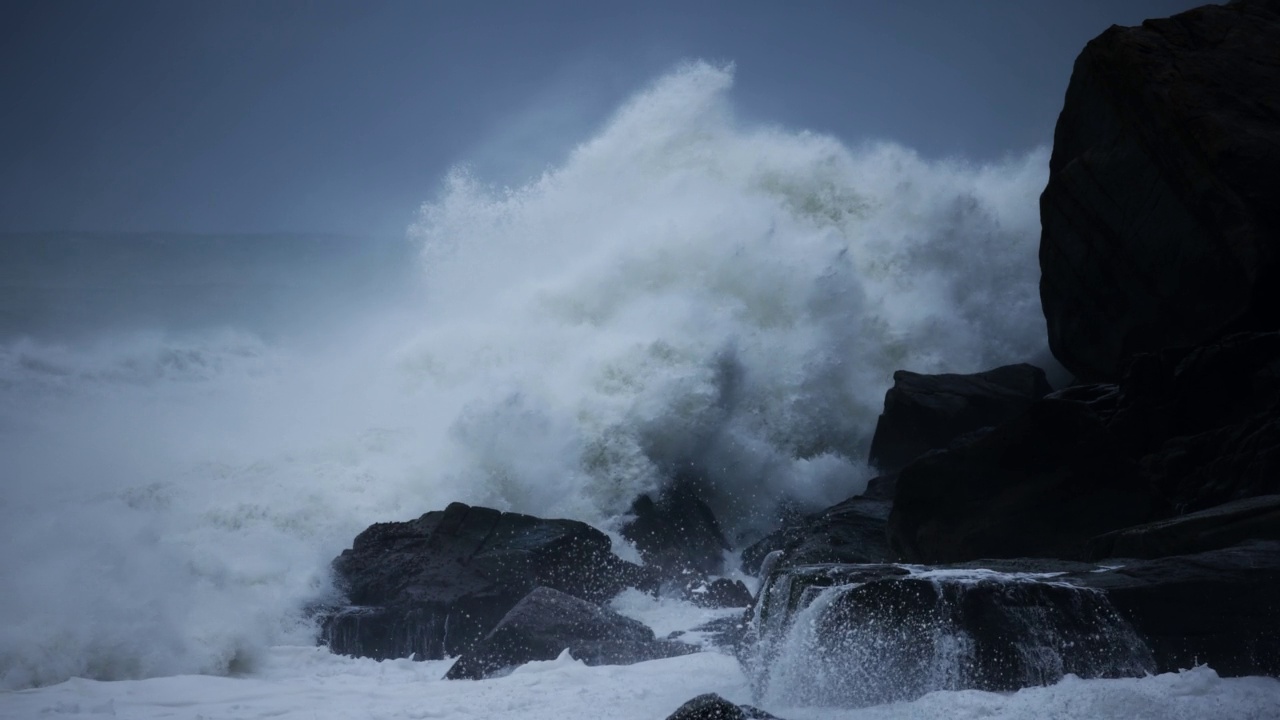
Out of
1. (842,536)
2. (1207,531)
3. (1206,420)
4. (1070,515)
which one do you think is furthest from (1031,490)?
(842,536)

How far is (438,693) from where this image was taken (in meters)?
8.47

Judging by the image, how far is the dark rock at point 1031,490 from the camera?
985 cm

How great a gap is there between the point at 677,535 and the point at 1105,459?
26.4 feet

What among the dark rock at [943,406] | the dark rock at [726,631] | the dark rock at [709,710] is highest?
the dark rock at [943,406]

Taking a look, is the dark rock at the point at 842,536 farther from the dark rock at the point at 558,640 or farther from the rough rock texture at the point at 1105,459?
the dark rock at the point at 558,640

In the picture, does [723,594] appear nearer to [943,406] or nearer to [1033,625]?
[943,406]

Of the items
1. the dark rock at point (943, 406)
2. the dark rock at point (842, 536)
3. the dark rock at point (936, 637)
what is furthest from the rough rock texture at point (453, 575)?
the dark rock at point (936, 637)

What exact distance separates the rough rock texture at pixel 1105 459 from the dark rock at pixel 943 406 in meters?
4.13

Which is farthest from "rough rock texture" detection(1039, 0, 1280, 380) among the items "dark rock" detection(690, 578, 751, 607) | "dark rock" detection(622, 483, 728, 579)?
"dark rock" detection(622, 483, 728, 579)

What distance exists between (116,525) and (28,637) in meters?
4.24

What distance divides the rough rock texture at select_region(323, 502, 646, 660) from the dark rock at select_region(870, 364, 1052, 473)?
510cm

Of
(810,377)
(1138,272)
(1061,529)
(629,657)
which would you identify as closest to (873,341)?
(810,377)

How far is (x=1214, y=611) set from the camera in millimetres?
6172

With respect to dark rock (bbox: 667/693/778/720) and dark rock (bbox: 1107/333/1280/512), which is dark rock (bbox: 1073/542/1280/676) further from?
dark rock (bbox: 667/693/778/720)
